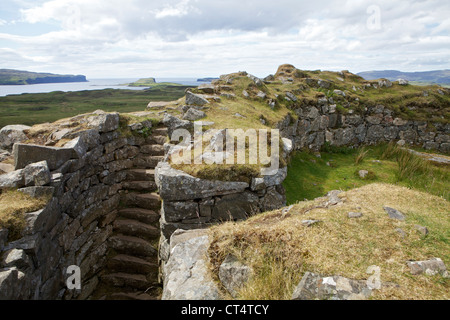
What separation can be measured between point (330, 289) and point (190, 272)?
5.44 ft

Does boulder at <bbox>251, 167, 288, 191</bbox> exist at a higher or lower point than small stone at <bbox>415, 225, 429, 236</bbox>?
higher

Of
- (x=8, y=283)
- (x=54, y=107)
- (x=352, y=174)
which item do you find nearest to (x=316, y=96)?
(x=352, y=174)

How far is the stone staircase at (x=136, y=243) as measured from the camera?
281 inches

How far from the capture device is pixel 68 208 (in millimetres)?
6254

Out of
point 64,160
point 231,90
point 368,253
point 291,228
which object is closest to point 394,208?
point 368,253

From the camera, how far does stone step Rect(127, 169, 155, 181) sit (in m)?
8.66

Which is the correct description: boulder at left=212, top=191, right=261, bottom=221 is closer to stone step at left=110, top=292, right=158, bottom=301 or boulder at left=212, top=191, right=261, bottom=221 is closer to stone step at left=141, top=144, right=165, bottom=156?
stone step at left=110, top=292, right=158, bottom=301

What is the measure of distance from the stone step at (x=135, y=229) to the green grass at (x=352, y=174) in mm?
4196

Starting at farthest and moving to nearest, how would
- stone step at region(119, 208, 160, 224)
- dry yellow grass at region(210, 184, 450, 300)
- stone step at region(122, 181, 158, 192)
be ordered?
stone step at region(122, 181, 158, 192)
stone step at region(119, 208, 160, 224)
dry yellow grass at region(210, 184, 450, 300)

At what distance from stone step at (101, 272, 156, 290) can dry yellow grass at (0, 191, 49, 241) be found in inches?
131

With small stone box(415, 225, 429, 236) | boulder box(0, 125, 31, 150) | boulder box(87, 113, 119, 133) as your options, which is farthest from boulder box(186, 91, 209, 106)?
small stone box(415, 225, 429, 236)

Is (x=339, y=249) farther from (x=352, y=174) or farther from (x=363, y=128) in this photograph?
(x=363, y=128)

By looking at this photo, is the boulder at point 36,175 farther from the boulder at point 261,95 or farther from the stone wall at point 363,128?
the stone wall at point 363,128

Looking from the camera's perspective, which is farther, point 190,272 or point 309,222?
point 309,222
